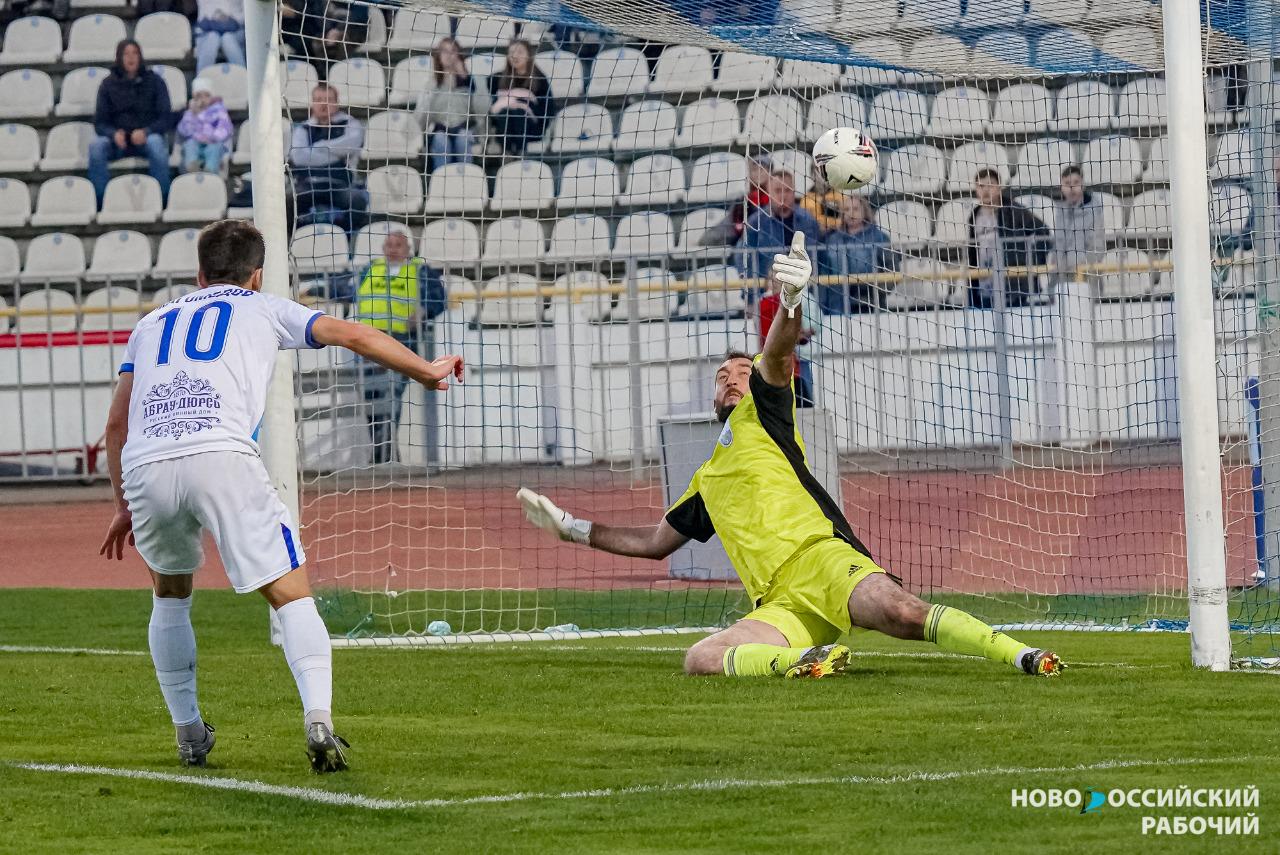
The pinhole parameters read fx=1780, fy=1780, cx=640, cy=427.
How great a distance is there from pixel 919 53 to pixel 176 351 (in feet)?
20.4

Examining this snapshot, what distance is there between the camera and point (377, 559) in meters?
13.6

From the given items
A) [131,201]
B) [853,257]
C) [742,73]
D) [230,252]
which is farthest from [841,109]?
[131,201]

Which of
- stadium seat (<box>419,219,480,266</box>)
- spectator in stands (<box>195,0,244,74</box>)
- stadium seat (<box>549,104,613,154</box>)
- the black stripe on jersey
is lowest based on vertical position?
the black stripe on jersey

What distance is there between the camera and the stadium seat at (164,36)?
74.4ft

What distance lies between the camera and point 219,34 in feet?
74.2

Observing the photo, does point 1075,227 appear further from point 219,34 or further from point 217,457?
point 219,34

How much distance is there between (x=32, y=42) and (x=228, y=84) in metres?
2.99

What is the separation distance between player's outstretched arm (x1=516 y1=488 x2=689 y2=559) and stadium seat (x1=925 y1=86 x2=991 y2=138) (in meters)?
5.19

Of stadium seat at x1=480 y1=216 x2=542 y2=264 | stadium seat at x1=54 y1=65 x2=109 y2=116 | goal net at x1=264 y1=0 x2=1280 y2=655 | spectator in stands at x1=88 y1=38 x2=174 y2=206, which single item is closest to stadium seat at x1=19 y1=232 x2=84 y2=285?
spectator in stands at x1=88 y1=38 x2=174 y2=206

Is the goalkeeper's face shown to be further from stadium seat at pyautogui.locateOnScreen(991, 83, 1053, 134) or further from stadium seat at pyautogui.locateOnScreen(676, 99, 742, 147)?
stadium seat at pyautogui.locateOnScreen(676, 99, 742, 147)

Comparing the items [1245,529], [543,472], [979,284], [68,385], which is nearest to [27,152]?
[68,385]

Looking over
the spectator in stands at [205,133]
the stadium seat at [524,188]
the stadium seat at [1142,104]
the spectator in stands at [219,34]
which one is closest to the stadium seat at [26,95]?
the spectator in stands at [219,34]

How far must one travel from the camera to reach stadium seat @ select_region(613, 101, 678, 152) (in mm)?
14255

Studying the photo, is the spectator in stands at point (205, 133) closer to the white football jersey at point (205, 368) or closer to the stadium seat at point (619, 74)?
the stadium seat at point (619, 74)
